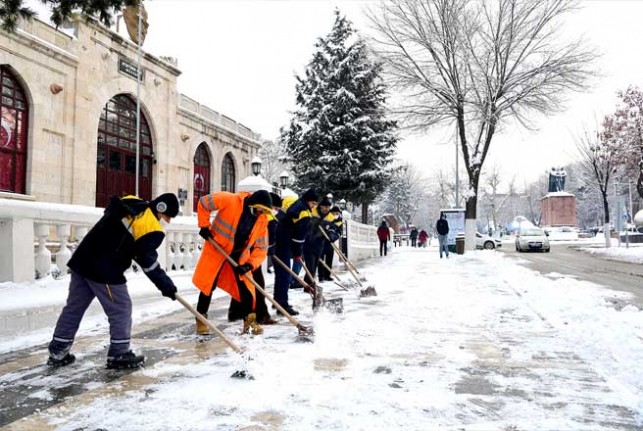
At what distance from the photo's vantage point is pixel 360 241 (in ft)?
65.4

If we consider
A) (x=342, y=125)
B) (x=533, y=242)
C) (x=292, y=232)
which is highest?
(x=342, y=125)

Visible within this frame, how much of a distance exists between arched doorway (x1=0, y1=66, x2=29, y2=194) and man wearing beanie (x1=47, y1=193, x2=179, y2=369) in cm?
1090

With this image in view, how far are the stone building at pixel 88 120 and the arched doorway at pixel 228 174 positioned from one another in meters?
2.42

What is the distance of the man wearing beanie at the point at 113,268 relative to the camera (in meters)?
3.72

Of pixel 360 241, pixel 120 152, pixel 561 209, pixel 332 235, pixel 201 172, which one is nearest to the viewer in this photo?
pixel 332 235

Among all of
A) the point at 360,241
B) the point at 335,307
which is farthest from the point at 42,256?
the point at 360,241

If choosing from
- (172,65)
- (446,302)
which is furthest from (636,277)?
(172,65)

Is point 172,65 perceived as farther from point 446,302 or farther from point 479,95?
point 446,302

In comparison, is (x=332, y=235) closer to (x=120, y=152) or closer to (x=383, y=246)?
(x=120, y=152)

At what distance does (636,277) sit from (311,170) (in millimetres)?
15124

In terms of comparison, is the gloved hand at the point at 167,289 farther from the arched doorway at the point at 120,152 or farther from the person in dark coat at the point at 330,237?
the arched doorway at the point at 120,152

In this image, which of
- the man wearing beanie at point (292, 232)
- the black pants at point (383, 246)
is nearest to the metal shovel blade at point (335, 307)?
the man wearing beanie at point (292, 232)

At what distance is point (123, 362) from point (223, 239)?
173cm

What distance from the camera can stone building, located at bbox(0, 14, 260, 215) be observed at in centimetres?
1301
